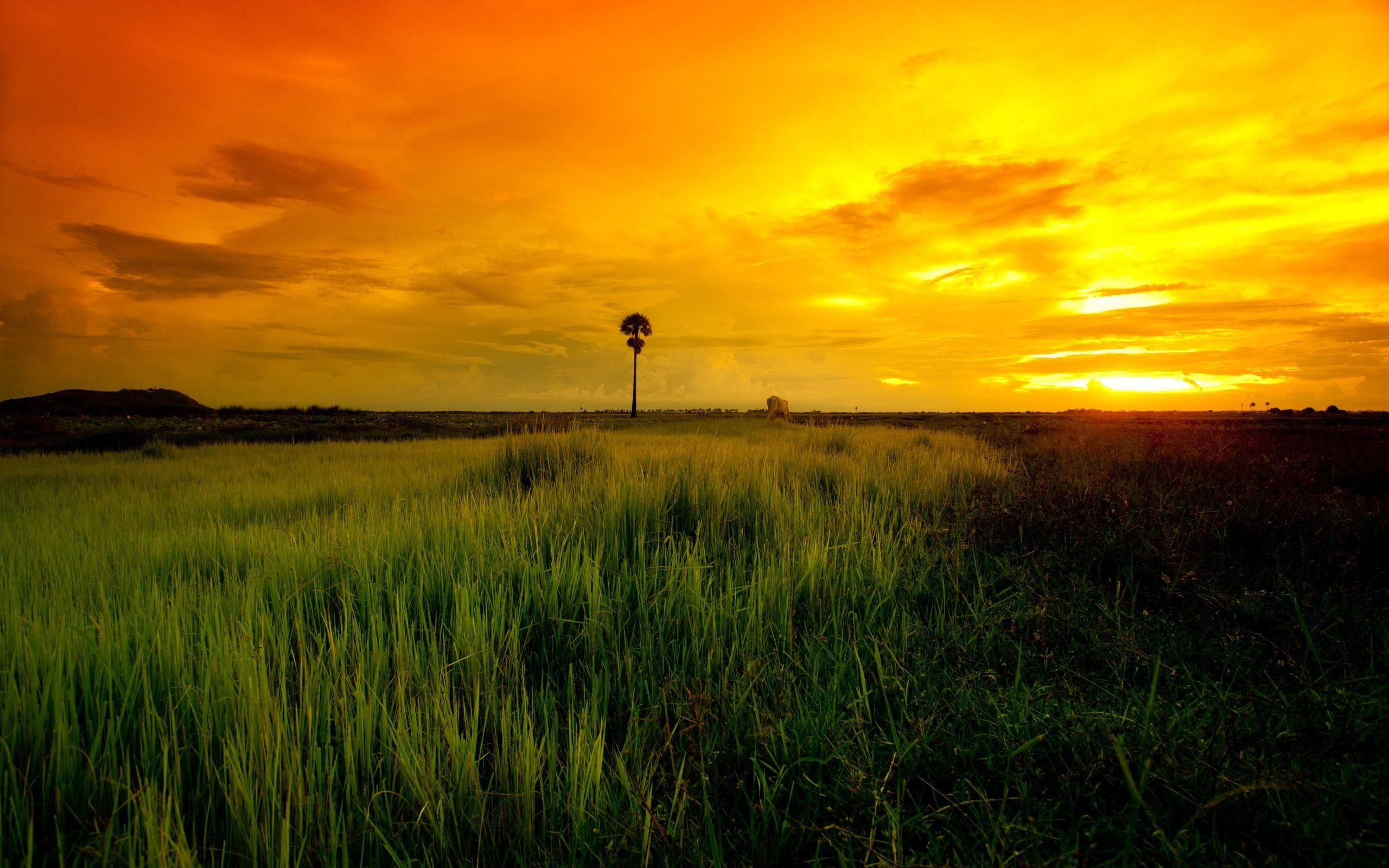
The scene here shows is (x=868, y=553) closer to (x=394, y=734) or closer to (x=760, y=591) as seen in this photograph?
(x=760, y=591)

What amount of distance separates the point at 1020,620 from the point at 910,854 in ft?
5.43

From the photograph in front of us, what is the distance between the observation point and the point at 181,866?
1083 mm

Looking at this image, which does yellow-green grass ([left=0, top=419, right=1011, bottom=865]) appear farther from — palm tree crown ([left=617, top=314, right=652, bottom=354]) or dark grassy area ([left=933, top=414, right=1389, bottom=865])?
palm tree crown ([left=617, top=314, right=652, bottom=354])

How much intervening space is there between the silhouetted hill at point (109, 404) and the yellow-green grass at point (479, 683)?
159 feet

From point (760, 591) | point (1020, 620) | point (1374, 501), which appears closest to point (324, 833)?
point (760, 591)

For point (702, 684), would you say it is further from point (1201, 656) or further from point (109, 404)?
point (109, 404)

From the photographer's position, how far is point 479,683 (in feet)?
6.13

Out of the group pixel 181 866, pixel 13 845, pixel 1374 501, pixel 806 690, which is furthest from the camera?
pixel 1374 501

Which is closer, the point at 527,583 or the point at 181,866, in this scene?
the point at 181,866

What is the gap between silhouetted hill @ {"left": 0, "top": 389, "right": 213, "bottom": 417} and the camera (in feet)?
131

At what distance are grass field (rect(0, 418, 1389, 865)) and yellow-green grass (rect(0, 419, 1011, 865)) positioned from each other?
0.02 metres

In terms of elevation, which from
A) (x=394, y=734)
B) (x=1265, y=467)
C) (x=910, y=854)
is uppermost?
(x=1265, y=467)

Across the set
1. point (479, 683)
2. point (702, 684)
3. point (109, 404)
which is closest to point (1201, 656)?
point (702, 684)

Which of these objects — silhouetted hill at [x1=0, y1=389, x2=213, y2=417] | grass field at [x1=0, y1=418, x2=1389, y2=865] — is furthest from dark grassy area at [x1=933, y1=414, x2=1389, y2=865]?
silhouetted hill at [x1=0, y1=389, x2=213, y2=417]
